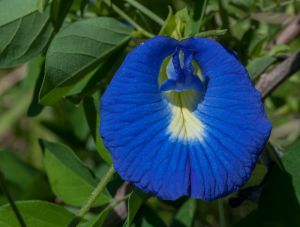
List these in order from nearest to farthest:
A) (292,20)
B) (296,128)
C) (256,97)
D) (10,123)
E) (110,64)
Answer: (256,97)
(110,64)
(292,20)
(296,128)
(10,123)

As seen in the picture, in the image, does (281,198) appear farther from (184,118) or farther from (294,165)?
(184,118)

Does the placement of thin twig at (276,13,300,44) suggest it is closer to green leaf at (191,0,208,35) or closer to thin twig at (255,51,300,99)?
thin twig at (255,51,300,99)

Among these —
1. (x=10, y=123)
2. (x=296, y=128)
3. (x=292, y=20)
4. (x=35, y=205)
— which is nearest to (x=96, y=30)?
(x=35, y=205)

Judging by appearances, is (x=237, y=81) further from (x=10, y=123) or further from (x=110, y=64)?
(x=10, y=123)

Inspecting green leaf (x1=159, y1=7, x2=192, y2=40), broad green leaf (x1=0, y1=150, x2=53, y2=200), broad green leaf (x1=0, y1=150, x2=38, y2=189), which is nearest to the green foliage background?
green leaf (x1=159, y1=7, x2=192, y2=40)

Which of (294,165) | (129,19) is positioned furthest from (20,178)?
(294,165)
